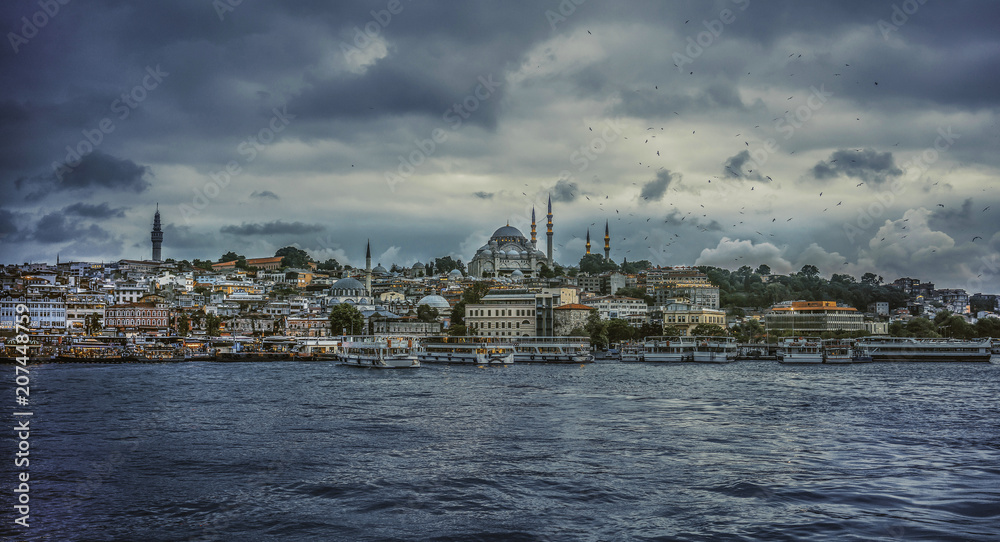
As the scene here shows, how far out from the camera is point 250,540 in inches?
387

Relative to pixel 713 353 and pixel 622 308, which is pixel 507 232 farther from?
pixel 713 353

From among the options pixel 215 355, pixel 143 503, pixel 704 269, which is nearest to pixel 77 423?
pixel 143 503

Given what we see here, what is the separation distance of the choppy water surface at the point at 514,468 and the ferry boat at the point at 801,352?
29777 mm

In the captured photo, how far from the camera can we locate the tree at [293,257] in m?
135

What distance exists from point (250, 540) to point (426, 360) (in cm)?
4720

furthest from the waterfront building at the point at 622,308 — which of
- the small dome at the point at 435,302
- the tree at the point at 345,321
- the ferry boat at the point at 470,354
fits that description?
the ferry boat at the point at 470,354

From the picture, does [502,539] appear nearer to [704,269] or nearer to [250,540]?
[250,540]

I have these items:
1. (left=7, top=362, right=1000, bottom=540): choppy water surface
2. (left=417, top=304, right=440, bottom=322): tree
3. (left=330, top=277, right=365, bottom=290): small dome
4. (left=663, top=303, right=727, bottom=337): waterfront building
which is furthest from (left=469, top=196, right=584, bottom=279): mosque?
(left=7, top=362, right=1000, bottom=540): choppy water surface

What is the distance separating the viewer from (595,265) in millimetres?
126875

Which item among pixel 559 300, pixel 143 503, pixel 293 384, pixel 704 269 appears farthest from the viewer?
pixel 704 269

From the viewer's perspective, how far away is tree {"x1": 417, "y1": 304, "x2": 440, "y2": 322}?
3425 inches

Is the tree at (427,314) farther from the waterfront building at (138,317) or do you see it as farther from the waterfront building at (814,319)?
the waterfront building at (814,319)

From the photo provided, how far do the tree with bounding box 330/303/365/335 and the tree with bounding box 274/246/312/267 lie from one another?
59.2m

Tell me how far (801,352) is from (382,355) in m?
30.1
